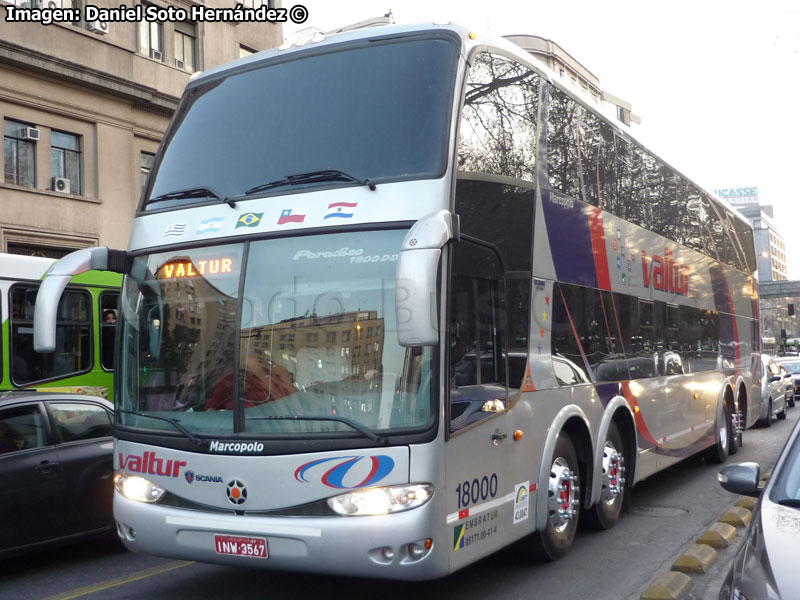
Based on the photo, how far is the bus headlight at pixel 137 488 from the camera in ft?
19.6

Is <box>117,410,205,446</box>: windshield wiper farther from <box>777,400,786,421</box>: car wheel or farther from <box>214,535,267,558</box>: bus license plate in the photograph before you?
<box>777,400,786,421</box>: car wheel

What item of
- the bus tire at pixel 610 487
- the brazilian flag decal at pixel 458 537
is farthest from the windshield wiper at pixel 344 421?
the bus tire at pixel 610 487

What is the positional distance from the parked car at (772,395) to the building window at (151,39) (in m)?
17.8

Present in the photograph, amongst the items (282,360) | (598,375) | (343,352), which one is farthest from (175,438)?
(598,375)

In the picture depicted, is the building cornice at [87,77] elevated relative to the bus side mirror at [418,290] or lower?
elevated

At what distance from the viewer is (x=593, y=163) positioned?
8562 mm

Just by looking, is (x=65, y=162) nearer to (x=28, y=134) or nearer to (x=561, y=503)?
(x=28, y=134)

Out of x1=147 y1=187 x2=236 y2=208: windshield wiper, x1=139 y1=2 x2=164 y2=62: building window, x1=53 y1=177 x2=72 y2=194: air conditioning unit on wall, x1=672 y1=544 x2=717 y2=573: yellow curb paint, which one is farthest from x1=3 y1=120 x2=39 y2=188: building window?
x1=672 y1=544 x2=717 y2=573: yellow curb paint

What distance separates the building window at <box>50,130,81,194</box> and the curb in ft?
60.4

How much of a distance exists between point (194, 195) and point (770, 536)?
4.29 m

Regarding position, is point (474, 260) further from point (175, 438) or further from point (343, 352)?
point (175, 438)

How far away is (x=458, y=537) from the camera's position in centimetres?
554

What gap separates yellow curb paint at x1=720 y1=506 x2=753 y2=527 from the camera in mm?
8406

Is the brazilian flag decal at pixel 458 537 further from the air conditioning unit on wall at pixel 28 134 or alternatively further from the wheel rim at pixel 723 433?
the air conditioning unit on wall at pixel 28 134
